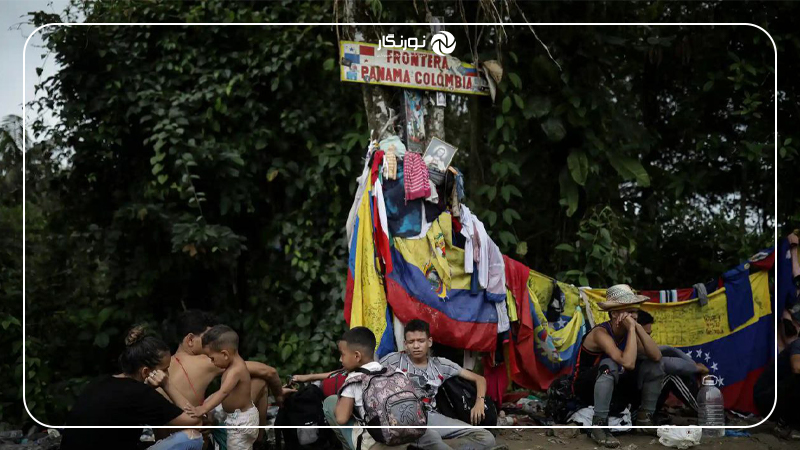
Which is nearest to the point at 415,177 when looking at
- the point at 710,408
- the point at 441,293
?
the point at 441,293

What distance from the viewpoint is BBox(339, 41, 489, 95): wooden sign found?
5324 mm

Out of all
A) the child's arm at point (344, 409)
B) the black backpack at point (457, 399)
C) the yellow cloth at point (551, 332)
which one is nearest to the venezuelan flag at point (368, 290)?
the black backpack at point (457, 399)

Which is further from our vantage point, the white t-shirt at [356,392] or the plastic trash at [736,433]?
the plastic trash at [736,433]

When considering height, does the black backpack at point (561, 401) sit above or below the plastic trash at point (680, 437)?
above

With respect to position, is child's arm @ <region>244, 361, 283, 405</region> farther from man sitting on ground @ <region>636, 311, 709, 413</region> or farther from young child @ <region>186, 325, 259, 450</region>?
man sitting on ground @ <region>636, 311, 709, 413</region>

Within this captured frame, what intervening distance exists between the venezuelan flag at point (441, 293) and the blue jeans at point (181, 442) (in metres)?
1.46

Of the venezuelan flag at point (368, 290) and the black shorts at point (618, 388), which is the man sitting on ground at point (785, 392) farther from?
the venezuelan flag at point (368, 290)

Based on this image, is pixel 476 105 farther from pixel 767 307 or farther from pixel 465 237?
pixel 767 307

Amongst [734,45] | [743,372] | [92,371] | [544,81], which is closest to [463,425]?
[743,372]

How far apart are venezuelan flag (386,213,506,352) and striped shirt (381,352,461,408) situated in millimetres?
377

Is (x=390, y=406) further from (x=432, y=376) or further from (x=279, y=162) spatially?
(x=279, y=162)

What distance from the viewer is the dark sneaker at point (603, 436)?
4.68 meters

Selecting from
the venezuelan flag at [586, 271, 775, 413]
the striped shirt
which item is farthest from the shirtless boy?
the venezuelan flag at [586, 271, 775, 413]

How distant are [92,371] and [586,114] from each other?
4580 mm
